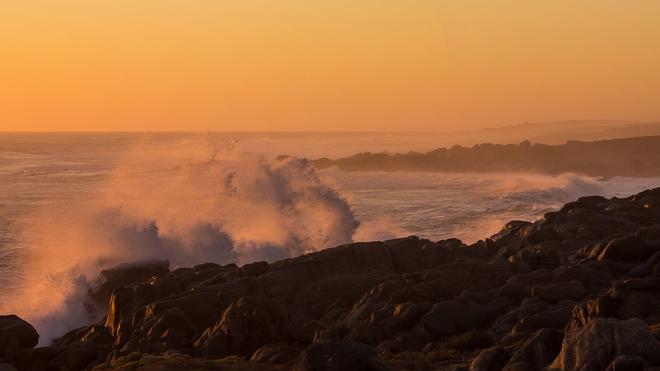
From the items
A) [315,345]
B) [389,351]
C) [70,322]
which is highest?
[315,345]

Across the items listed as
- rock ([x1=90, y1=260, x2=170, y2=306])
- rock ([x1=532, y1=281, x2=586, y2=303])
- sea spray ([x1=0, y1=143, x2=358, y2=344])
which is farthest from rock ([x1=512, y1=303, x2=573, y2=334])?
sea spray ([x1=0, y1=143, x2=358, y2=344])

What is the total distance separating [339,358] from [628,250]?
59.4ft

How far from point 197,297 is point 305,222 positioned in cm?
2614

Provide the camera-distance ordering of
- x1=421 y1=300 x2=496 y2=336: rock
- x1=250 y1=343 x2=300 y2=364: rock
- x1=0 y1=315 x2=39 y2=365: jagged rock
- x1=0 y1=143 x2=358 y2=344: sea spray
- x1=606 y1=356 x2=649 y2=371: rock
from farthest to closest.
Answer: x1=0 y1=143 x2=358 y2=344: sea spray
x1=421 y1=300 x2=496 y2=336: rock
x1=0 y1=315 x2=39 y2=365: jagged rock
x1=250 y1=343 x2=300 y2=364: rock
x1=606 y1=356 x2=649 y2=371: rock

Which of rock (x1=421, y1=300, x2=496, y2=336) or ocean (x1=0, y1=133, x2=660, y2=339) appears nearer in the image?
rock (x1=421, y1=300, x2=496, y2=336)

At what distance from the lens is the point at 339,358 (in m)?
16.9

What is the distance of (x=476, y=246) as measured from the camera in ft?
129

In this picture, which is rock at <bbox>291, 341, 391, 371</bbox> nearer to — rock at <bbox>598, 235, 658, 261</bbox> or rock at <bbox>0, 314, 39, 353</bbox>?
rock at <bbox>0, 314, 39, 353</bbox>

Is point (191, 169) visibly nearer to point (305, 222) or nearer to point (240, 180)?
point (240, 180)

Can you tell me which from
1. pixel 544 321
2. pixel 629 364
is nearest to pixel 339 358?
pixel 629 364

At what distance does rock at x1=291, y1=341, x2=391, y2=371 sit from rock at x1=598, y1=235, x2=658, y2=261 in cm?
1721

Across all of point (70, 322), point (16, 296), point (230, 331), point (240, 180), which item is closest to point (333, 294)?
point (230, 331)

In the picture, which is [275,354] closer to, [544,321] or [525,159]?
[544,321]

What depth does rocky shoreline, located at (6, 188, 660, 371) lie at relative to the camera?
1780 cm
